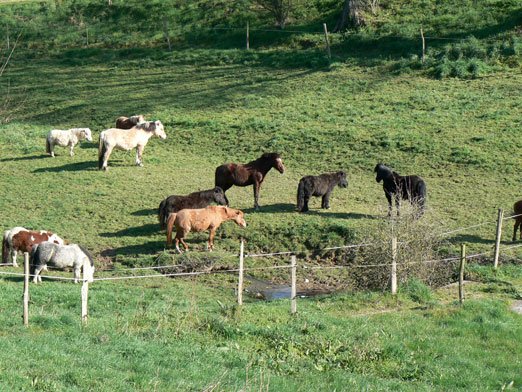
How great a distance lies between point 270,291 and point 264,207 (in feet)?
16.0

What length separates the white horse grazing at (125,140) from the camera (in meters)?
26.1

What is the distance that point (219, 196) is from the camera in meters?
21.8

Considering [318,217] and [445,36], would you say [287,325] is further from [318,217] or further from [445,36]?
[445,36]

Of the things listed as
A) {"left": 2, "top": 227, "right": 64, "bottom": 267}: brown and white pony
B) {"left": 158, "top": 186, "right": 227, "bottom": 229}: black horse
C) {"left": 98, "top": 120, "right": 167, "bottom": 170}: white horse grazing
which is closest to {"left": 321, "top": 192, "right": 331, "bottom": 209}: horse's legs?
{"left": 158, "top": 186, "right": 227, "bottom": 229}: black horse

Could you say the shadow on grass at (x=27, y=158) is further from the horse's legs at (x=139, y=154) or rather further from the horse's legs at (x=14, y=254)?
the horse's legs at (x=14, y=254)

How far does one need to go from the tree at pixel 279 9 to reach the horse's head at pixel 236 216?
24.2 m

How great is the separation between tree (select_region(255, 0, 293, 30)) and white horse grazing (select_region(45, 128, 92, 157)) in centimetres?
1751

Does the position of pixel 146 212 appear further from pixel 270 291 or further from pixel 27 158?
pixel 27 158

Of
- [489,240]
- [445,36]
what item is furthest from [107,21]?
[489,240]

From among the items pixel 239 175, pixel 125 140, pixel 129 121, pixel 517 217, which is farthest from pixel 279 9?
pixel 517 217

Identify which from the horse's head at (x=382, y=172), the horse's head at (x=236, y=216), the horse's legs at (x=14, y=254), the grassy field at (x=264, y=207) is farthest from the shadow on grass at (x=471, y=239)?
the horse's legs at (x=14, y=254)

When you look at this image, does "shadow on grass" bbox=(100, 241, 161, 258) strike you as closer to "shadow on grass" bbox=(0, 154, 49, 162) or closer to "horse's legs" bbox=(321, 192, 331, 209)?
"horse's legs" bbox=(321, 192, 331, 209)

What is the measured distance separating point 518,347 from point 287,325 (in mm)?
3568

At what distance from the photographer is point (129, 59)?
138ft
